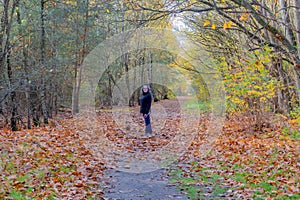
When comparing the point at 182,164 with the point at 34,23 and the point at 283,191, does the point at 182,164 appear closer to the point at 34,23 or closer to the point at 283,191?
the point at 283,191

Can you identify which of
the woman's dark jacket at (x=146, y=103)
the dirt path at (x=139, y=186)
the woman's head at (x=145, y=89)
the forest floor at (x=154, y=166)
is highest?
the woman's head at (x=145, y=89)

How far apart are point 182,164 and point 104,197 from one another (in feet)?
11.7

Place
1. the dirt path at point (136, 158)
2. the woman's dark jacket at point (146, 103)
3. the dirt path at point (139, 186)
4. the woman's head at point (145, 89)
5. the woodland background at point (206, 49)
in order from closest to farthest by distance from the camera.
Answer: the dirt path at point (139, 186), the dirt path at point (136, 158), the woodland background at point (206, 49), the woman's head at point (145, 89), the woman's dark jacket at point (146, 103)

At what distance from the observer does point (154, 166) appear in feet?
30.2

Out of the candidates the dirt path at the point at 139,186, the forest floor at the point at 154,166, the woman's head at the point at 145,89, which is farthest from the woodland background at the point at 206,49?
the woman's head at the point at 145,89

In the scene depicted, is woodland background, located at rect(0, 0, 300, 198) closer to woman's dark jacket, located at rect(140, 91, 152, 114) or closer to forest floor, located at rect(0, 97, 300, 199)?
forest floor, located at rect(0, 97, 300, 199)

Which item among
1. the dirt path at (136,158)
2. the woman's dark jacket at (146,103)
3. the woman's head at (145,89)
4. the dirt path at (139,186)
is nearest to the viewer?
the dirt path at (139,186)

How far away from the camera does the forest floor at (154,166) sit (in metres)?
6.52

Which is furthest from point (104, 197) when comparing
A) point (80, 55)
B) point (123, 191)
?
point (80, 55)

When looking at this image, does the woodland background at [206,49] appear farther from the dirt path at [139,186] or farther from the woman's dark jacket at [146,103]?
the woman's dark jacket at [146,103]

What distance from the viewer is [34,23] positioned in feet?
55.1

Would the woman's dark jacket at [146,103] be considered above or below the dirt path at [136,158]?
above

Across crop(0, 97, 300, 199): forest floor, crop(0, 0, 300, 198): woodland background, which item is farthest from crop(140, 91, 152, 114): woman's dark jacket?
crop(0, 0, 300, 198): woodland background

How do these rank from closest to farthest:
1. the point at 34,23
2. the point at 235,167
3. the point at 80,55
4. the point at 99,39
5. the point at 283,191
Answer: the point at 283,191 < the point at 235,167 < the point at 34,23 < the point at 80,55 < the point at 99,39
